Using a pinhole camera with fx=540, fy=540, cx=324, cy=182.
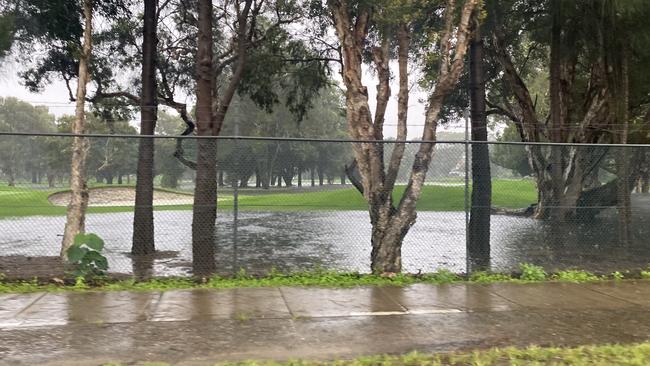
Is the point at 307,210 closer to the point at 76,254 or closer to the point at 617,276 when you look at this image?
the point at 76,254

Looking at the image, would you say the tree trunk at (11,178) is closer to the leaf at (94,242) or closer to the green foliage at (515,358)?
the leaf at (94,242)

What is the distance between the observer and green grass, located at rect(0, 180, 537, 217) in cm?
782

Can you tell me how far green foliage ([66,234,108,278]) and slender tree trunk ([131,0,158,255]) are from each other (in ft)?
3.42

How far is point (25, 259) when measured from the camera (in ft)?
32.9

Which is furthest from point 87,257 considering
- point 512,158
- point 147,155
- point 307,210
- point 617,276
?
point 512,158

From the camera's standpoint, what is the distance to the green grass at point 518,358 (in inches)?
180

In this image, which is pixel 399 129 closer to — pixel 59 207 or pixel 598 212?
pixel 598 212

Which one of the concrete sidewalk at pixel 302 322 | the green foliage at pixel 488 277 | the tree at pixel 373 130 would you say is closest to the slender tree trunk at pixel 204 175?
the concrete sidewalk at pixel 302 322

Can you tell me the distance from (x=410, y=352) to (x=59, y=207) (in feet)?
22.5

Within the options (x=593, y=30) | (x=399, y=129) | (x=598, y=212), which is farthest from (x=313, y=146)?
(x=593, y=30)

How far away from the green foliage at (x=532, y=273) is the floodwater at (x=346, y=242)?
0.18 metres

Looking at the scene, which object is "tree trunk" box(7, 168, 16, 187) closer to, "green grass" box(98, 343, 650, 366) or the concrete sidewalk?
the concrete sidewalk

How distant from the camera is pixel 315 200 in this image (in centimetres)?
920

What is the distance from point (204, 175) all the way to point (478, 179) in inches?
187
